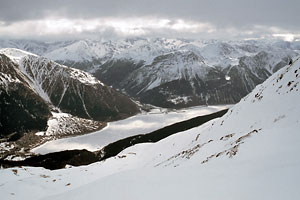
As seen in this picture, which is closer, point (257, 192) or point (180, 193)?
point (257, 192)

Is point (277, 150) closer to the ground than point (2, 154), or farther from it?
farther from it

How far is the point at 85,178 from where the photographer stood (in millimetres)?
45938

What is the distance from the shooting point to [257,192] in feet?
36.7

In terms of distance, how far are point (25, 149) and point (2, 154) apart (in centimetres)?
1671

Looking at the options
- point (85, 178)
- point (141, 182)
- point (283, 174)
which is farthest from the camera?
point (85, 178)

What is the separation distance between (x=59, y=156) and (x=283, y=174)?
163 m

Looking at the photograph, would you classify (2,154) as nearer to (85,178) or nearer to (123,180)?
(85,178)

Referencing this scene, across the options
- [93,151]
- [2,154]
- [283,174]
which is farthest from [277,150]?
[2,154]

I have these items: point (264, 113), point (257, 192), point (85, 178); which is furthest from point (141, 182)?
point (85, 178)

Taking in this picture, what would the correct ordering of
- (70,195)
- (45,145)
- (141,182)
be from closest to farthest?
(141,182) < (70,195) < (45,145)

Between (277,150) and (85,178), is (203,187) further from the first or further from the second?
(85,178)

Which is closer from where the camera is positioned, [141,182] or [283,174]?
[283,174]

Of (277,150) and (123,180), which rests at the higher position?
(277,150)

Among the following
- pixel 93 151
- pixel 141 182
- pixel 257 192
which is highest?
pixel 257 192
